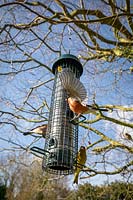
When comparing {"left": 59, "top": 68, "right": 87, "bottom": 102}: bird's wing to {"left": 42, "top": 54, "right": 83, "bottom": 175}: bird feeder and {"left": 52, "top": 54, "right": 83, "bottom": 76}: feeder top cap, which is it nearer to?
{"left": 42, "top": 54, "right": 83, "bottom": 175}: bird feeder

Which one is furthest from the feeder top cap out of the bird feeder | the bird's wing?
the bird's wing

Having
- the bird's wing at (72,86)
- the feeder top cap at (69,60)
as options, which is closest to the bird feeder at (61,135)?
the feeder top cap at (69,60)

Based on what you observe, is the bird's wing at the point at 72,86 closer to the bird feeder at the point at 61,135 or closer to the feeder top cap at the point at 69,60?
the bird feeder at the point at 61,135

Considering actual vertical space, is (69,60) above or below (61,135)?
above

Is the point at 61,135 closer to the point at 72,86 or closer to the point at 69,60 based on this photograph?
the point at 72,86

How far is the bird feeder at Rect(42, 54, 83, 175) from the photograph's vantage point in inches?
108

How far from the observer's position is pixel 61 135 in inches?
118

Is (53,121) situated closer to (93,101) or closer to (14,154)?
(93,101)

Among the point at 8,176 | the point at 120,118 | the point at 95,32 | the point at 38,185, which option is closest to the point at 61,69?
the point at 95,32

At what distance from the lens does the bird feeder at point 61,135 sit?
2.75m

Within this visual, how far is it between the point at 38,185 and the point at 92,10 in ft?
12.9

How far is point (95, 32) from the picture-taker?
329 centimetres

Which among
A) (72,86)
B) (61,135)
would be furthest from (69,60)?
(61,135)

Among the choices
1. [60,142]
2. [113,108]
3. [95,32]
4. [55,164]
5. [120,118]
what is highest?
[95,32]
